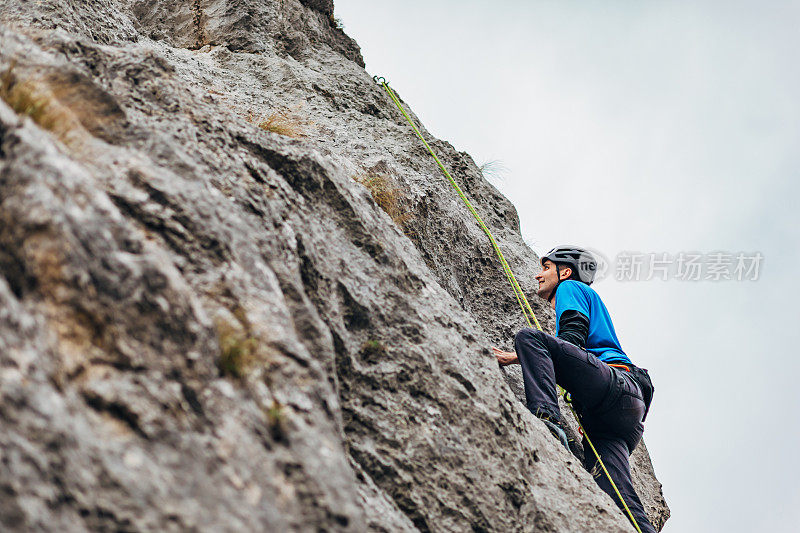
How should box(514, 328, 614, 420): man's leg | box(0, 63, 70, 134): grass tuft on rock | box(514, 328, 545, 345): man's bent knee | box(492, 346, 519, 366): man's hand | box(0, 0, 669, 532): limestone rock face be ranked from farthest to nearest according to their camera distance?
box(492, 346, 519, 366): man's hand
box(514, 328, 545, 345): man's bent knee
box(514, 328, 614, 420): man's leg
box(0, 63, 70, 134): grass tuft on rock
box(0, 0, 669, 532): limestone rock face

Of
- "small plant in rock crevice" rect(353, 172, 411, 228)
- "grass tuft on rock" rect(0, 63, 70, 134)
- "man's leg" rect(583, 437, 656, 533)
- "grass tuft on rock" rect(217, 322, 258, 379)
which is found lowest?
"grass tuft on rock" rect(217, 322, 258, 379)

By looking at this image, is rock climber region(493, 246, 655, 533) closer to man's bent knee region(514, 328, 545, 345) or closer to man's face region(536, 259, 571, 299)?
man's bent knee region(514, 328, 545, 345)

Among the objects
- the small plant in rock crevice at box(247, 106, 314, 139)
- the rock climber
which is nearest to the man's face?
the rock climber

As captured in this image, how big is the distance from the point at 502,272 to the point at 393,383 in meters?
4.09

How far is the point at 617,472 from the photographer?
6176 millimetres

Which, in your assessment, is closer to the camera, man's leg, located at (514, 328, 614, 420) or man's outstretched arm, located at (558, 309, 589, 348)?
man's leg, located at (514, 328, 614, 420)

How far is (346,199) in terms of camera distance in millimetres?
5094

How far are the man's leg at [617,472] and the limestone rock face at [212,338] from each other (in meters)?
0.82

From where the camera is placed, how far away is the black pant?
586cm

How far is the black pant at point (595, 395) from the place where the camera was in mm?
5855

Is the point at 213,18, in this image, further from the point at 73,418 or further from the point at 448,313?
the point at 73,418

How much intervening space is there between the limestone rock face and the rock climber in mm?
438

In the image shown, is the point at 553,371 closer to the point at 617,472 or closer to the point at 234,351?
the point at 617,472

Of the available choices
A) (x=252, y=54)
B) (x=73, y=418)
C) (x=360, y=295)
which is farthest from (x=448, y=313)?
(x=252, y=54)
